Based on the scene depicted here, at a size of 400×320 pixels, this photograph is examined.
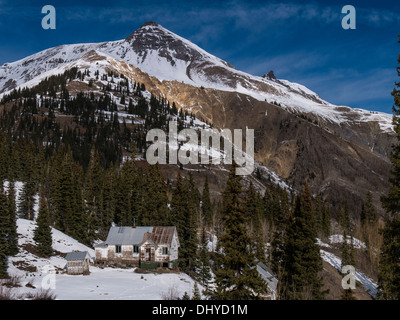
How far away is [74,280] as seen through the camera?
3609cm

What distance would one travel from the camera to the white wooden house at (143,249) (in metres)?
54.1

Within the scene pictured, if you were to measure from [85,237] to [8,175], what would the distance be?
99.9ft

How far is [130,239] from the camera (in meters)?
56.4

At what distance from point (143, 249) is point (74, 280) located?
63.0 ft

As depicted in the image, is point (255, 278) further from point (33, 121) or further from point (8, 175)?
point (33, 121)

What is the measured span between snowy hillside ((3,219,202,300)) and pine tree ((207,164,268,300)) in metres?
5.54

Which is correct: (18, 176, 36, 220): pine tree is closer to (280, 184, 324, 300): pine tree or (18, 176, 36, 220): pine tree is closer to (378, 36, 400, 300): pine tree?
(280, 184, 324, 300): pine tree

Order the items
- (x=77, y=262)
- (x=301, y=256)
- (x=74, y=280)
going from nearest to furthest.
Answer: (x=301, y=256) → (x=74, y=280) → (x=77, y=262)

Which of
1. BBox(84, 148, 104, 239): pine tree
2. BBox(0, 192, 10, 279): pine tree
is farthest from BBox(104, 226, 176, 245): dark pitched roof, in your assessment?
BBox(0, 192, 10, 279): pine tree

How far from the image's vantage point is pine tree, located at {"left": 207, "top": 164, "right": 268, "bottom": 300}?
23.2 metres

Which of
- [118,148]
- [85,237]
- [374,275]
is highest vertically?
[118,148]

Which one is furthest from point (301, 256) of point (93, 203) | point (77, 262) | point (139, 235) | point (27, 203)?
point (27, 203)

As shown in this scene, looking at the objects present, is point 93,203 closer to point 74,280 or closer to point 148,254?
point 148,254
